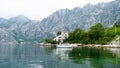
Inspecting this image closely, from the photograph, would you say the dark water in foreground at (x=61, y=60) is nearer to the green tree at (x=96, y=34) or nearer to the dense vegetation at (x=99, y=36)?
the dense vegetation at (x=99, y=36)

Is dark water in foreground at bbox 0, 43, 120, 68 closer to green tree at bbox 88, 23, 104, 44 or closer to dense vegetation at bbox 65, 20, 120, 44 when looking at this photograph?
dense vegetation at bbox 65, 20, 120, 44

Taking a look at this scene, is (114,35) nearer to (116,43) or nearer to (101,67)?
(116,43)

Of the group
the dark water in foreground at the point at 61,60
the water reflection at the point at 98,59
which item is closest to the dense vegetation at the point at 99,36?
the dark water in foreground at the point at 61,60

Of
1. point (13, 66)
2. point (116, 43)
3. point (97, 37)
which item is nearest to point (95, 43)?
point (97, 37)

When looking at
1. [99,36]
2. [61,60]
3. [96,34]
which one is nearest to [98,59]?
[61,60]

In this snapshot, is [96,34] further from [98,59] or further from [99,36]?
[98,59]

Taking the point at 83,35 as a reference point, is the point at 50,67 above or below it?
below

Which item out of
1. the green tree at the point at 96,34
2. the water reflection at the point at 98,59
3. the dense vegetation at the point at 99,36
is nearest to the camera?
the water reflection at the point at 98,59

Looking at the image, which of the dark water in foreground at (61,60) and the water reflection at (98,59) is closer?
the dark water in foreground at (61,60)

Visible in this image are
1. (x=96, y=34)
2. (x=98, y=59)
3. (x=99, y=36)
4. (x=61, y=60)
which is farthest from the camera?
(x=96, y=34)

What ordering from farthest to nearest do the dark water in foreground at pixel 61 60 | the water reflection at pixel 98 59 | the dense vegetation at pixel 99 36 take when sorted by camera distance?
the dense vegetation at pixel 99 36
the water reflection at pixel 98 59
the dark water in foreground at pixel 61 60

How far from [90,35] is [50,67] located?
127 m

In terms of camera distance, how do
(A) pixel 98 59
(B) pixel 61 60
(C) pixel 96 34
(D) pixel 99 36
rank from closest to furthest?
(B) pixel 61 60 → (A) pixel 98 59 → (D) pixel 99 36 → (C) pixel 96 34

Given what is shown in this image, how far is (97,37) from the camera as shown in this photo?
186 meters
